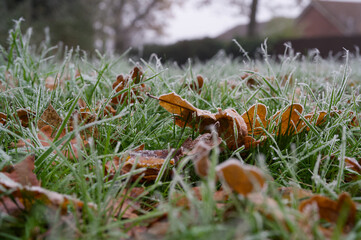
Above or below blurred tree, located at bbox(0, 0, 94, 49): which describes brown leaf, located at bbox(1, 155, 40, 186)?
below

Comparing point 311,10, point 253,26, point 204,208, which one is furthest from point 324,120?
point 311,10

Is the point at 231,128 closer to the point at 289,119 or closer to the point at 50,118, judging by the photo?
the point at 289,119

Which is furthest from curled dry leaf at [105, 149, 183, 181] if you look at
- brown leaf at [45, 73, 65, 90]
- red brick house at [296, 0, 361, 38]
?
red brick house at [296, 0, 361, 38]

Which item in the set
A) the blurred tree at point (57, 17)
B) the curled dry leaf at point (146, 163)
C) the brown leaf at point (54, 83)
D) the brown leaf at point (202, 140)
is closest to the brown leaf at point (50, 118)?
the brown leaf at point (54, 83)

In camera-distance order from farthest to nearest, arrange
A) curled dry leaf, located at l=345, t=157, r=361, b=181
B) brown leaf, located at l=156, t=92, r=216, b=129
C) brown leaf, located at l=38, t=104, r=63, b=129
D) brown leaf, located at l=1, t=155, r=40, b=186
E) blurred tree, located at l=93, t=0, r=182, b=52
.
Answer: blurred tree, located at l=93, t=0, r=182, b=52 → brown leaf, located at l=38, t=104, r=63, b=129 → brown leaf, located at l=156, t=92, r=216, b=129 → curled dry leaf, located at l=345, t=157, r=361, b=181 → brown leaf, located at l=1, t=155, r=40, b=186

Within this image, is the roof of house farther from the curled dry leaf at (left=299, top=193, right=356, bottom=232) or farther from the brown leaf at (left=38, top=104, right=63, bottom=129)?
the curled dry leaf at (left=299, top=193, right=356, bottom=232)

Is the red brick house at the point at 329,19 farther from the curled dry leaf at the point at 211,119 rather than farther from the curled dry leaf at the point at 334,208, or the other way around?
the curled dry leaf at the point at 334,208
